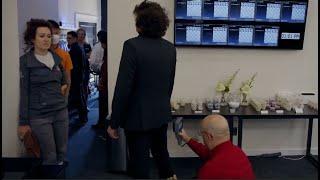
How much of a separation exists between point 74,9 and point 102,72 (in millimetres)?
3996

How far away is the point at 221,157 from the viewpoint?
1392mm

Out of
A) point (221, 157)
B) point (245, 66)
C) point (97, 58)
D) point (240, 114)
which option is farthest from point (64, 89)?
point (97, 58)

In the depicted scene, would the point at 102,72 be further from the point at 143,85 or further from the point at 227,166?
the point at 227,166

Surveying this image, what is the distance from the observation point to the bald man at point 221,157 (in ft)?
4.45

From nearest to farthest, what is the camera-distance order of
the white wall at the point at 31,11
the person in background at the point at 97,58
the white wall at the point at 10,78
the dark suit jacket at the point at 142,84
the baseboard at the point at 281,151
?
the dark suit jacket at the point at 142,84 → the white wall at the point at 10,78 → the white wall at the point at 31,11 → the baseboard at the point at 281,151 → the person in background at the point at 97,58

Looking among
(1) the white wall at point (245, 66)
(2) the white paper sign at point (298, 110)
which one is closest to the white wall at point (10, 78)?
(1) the white wall at point (245, 66)

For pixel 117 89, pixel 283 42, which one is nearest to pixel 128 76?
pixel 117 89

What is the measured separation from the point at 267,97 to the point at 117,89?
2.02 metres

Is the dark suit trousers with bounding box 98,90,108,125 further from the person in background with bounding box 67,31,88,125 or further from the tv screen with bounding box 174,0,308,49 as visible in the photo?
the tv screen with bounding box 174,0,308,49

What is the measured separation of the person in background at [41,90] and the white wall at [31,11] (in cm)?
56

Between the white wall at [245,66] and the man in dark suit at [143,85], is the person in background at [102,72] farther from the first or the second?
the man in dark suit at [143,85]

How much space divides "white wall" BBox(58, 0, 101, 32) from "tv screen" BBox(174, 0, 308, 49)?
3848mm

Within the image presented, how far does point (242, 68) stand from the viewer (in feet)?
11.2

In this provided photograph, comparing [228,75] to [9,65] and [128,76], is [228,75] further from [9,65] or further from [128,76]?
[9,65]
